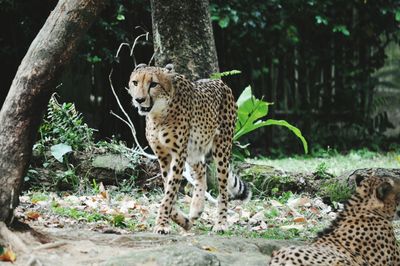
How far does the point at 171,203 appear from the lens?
5.59m

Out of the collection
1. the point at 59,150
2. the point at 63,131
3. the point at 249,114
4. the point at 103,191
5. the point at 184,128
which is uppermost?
the point at 184,128

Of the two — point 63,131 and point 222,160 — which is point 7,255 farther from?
point 63,131

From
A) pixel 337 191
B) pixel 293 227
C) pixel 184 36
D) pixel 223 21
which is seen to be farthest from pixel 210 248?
pixel 223 21

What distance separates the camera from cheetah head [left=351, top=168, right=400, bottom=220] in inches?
184

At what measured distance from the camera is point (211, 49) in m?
7.74

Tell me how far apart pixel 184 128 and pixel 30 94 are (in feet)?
5.71

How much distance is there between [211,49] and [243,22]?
10.3ft

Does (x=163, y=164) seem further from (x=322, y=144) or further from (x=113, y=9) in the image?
(x=322, y=144)

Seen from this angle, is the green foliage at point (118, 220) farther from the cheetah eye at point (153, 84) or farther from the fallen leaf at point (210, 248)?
the fallen leaf at point (210, 248)

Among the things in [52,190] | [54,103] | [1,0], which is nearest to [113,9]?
[1,0]

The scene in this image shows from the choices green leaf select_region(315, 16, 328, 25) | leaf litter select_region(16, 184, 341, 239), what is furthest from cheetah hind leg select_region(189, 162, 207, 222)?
green leaf select_region(315, 16, 328, 25)

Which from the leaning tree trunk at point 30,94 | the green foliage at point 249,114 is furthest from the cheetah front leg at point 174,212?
the green foliage at point 249,114

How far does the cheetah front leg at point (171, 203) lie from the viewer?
5512 mm

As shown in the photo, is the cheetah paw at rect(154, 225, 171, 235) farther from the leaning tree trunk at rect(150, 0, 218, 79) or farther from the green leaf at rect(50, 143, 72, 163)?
the leaning tree trunk at rect(150, 0, 218, 79)
